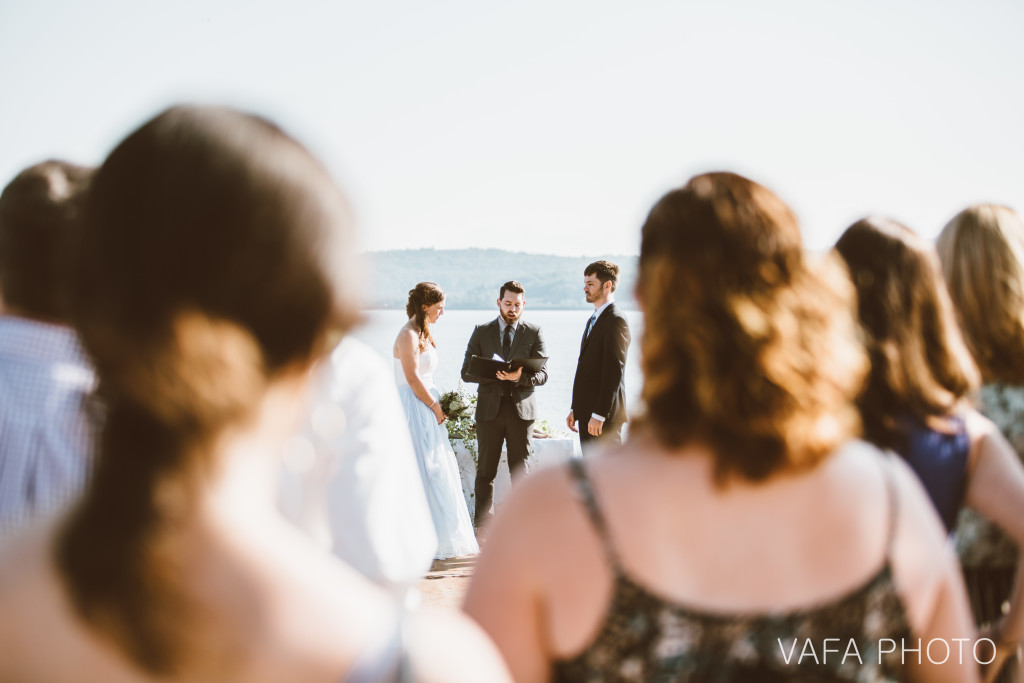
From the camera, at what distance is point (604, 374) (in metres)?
6.67

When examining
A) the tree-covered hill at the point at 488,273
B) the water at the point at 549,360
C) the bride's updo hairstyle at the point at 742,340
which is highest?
the bride's updo hairstyle at the point at 742,340

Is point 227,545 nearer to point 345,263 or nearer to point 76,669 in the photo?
point 76,669

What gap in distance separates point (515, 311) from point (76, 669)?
6.53 metres

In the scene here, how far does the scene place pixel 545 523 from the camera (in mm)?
1160

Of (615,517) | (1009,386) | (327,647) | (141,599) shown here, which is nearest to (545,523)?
(615,517)

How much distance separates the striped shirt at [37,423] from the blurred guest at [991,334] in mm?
2296

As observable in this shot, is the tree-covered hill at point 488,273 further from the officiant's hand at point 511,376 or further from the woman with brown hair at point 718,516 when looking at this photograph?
the woman with brown hair at point 718,516

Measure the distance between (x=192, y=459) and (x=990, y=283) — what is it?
90.2 inches

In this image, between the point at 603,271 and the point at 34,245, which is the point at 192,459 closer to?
the point at 34,245

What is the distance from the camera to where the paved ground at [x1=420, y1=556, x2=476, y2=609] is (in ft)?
18.7

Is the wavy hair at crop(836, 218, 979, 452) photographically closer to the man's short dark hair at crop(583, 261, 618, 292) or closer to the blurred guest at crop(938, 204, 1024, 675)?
the blurred guest at crop(938, 204, 1024, 675)

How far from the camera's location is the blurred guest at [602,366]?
6.64m

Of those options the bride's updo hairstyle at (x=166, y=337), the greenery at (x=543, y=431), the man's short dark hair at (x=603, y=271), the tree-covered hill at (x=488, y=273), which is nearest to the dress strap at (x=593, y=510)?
the bride's updo hairstyle at (x=166, y=337)

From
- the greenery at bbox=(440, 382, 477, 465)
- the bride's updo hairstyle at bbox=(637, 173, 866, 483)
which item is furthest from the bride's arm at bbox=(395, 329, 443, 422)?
the bride's updo hairstyle at bbox=(637, 173, 866, 483)
